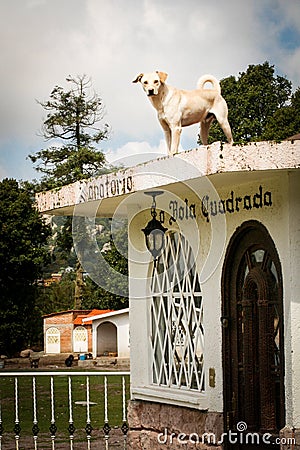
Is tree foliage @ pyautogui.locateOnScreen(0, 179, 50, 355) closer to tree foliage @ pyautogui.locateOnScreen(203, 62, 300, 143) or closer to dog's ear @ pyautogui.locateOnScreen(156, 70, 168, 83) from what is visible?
tree foliage @ pyautogui.locateOnScreen(203, 62, 300, 143)

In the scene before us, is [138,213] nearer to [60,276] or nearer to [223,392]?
[223,392]

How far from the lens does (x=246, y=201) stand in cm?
818

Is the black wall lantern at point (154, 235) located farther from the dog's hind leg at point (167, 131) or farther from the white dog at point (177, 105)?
the white dog at point (177, 105)

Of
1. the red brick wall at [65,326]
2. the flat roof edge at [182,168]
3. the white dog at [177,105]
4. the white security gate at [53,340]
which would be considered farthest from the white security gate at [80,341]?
the white dog at [177,105]

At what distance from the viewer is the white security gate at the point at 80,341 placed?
39094mm

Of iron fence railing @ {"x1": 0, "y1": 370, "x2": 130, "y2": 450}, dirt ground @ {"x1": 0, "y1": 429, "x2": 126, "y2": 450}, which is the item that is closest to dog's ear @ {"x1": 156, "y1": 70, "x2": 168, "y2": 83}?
iron fence railing @ {"x1": 0, "y1": 370, "x2": 130, "y2": 450}

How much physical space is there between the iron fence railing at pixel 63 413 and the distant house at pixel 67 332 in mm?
12005

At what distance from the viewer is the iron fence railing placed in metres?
9.63

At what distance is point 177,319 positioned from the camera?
30.5 feet

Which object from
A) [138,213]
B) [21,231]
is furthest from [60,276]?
[138,213]

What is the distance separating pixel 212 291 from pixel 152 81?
6.38 feet

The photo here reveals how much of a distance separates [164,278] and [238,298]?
132cm

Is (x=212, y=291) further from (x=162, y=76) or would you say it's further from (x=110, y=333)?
(x=110, y=333)

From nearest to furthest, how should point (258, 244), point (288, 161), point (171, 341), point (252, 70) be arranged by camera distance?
point (288, 161)
point (258, 244)
point (171, 341)
point (252, 70)
